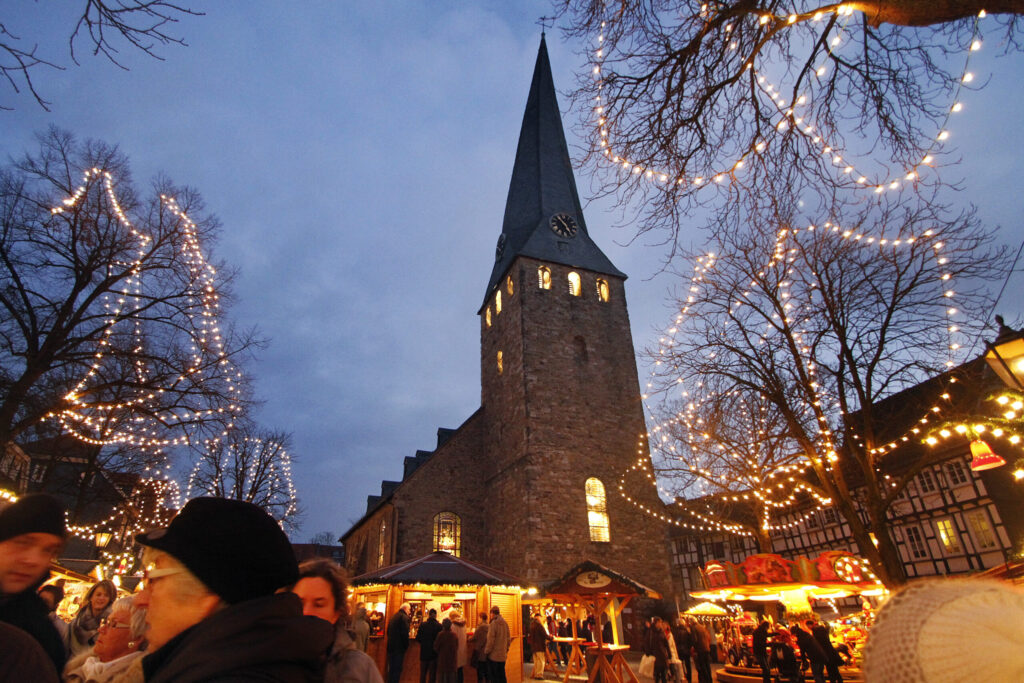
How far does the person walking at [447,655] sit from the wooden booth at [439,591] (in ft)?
5.04

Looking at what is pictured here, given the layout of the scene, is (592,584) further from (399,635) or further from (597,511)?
(597,511)

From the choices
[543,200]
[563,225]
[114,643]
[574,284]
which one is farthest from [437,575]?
[543,200]

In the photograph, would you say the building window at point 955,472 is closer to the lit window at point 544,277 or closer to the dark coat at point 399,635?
the lit window at point 544,277

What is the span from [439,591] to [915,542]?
61.6ft

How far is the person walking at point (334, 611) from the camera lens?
2.45 meters

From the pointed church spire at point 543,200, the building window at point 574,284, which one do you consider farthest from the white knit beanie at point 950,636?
the building window at point 574,284

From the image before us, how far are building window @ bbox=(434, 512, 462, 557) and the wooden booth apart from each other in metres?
7.12

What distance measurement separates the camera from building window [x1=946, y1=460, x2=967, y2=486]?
18625 millimetres

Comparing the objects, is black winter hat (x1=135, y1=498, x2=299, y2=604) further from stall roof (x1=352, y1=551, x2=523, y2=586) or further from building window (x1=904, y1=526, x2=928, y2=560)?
building window (x1=904, y1=526, x2=928, y2=560)

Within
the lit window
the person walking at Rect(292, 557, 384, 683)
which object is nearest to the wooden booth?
the person walking at Rect(292, 557, 384, 683)

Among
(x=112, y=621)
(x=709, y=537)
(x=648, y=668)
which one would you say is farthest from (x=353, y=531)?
(x=112, y=621)

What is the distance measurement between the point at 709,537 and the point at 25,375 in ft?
103

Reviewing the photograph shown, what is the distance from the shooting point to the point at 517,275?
22.8 m

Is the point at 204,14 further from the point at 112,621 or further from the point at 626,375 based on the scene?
the point at 626,375
